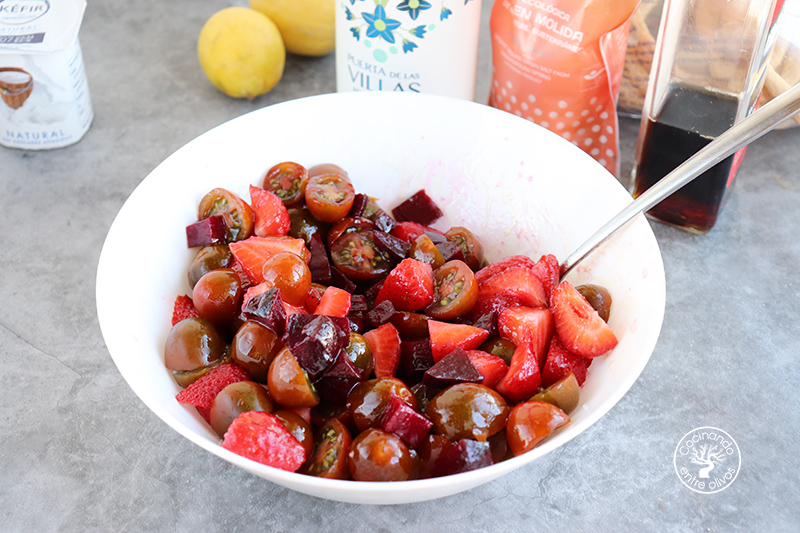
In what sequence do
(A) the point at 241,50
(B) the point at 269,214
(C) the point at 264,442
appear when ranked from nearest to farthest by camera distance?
1. (C) the point at 264,442
2. (B) the point at 269,214
3. (A) the point at 241,50

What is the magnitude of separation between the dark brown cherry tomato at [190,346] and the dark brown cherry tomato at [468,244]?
1.45ft

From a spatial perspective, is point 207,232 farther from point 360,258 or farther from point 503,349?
point 503,349

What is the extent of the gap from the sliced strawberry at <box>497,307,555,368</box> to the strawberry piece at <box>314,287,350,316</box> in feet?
0.74

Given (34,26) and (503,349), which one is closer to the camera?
(503,349)

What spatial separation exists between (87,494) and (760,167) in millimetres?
1468

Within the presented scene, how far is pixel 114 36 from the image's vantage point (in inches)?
73.4

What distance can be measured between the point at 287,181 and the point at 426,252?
0.92ft

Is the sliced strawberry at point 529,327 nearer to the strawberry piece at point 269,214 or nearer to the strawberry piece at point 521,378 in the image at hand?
the strawberry piece at point 521,378

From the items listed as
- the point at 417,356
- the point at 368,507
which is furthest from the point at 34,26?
the point at 368,507

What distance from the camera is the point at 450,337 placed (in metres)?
0.96

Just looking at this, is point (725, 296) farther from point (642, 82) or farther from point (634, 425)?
point (642, 82)

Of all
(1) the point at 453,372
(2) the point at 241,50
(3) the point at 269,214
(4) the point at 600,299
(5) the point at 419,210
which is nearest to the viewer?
(1) the point at 453,372

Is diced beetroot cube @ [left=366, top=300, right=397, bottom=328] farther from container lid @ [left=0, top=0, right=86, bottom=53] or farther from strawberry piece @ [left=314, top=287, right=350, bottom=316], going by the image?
container lid @ [left=0, top=0, right=86, bottom=53]

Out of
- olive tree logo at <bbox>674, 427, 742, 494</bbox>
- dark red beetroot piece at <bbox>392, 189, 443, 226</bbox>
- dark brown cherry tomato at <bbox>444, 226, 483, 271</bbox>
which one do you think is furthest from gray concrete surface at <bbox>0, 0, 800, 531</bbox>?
dark red beetroot piece at <bbox>392, 189, 443, 226</bbox>
